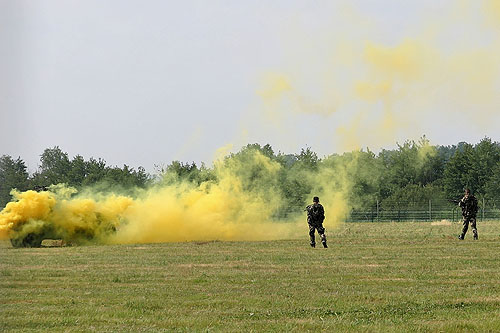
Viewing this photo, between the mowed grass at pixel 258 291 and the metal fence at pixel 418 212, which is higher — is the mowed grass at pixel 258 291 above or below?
below

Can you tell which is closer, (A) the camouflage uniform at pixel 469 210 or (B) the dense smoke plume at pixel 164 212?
(A) the camouflage uniform at pixel 469 210

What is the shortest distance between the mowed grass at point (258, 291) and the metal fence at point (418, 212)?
4027cm

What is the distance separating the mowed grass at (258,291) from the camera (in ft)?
42.9

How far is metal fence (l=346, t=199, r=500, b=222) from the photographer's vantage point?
67.2m

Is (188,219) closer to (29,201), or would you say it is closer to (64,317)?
(29,201)

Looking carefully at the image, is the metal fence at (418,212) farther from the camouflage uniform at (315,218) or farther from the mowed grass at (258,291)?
the mowed grass at (258,291)

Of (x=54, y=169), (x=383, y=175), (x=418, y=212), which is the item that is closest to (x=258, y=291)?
(x=418, y=212)

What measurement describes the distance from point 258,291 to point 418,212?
54980 mm

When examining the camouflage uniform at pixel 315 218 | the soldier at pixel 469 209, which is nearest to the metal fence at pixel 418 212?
the soldier at pixel 469 209

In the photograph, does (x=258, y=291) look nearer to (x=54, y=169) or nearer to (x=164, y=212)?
(x=164, y=212)

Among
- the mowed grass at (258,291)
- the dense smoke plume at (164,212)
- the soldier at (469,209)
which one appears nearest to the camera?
the mowed grass at (258,291)

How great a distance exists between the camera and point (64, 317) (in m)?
13.7

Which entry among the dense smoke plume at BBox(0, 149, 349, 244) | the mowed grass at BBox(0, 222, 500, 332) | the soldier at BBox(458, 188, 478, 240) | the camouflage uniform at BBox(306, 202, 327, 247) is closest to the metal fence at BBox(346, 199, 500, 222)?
the dense smoke plume at BBox(0, 149, 349, 244)

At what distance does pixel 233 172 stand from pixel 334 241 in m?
11.9
